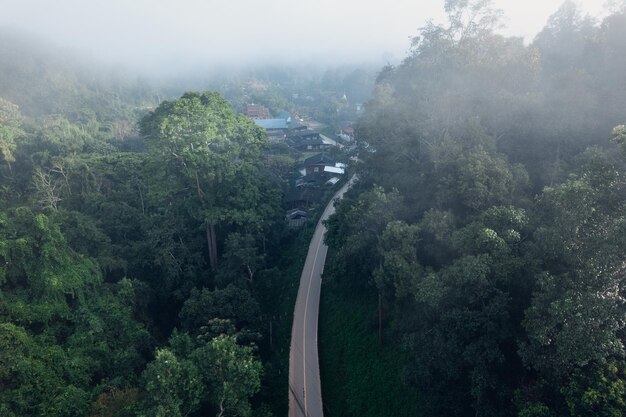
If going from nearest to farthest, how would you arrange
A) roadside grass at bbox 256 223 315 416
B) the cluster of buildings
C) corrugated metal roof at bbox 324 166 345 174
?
roadside grass at bbox 256 223 315 416 → the cluster of buildings → corrugated metal roof at bbox 324 166 345 174

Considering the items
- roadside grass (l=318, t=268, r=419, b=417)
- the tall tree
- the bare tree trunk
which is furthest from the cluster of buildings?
the bare tree trunk

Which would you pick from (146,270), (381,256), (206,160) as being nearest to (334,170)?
(206,160)

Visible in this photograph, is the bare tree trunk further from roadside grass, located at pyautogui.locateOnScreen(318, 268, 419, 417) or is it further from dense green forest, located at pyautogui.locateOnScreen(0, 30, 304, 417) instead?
dense green forest, located at pyautogui.locateOnScreen(0, 30, 304, 417)

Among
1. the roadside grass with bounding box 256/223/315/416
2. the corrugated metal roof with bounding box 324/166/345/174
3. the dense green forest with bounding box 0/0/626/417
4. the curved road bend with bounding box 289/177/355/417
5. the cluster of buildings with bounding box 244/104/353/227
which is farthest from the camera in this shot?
the corrugated metal roof with bounding box 324/166/345/174

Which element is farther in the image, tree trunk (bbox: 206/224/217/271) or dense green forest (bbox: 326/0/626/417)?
tree trunk (bbox: 206/224/217/271)

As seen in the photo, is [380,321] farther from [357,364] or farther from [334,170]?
[334,170]

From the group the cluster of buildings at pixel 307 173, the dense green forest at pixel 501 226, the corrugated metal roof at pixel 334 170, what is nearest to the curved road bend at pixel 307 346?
the dense green forest at pixel 501 226
